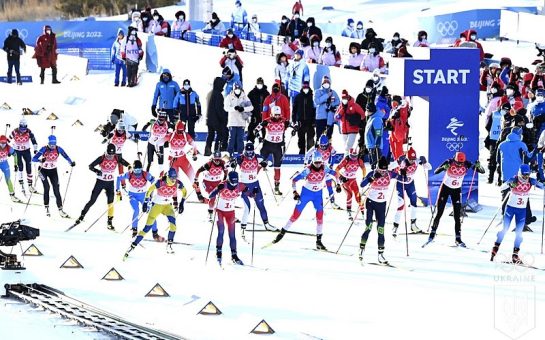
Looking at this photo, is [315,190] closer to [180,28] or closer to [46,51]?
[46,51]

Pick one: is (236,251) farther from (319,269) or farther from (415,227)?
(415,227)

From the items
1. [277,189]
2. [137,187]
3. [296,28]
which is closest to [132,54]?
[296,28]

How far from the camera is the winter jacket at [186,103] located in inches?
1336

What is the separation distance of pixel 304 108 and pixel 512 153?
6.28 meters

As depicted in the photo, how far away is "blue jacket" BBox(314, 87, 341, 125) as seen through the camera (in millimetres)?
32719

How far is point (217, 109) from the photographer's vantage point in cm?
3388

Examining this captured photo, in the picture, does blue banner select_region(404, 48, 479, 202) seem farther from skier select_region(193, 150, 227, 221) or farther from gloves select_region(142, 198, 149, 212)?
gloves select_region(142, 198, 149, 212)

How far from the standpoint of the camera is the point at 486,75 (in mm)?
35844

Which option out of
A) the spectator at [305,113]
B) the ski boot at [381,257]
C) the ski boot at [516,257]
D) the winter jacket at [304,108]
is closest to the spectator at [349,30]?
the spectator at [305,113]

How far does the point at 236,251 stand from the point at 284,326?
13.2 feet

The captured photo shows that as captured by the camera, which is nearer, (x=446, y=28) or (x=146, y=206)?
(x=146, y=206)

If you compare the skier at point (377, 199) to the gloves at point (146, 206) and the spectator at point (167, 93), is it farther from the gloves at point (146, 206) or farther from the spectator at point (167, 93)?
the spectator at point (167, 93)

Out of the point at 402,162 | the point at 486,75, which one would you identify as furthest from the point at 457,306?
the point at 486,75

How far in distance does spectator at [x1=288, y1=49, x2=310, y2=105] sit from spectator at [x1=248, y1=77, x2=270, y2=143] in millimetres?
606
